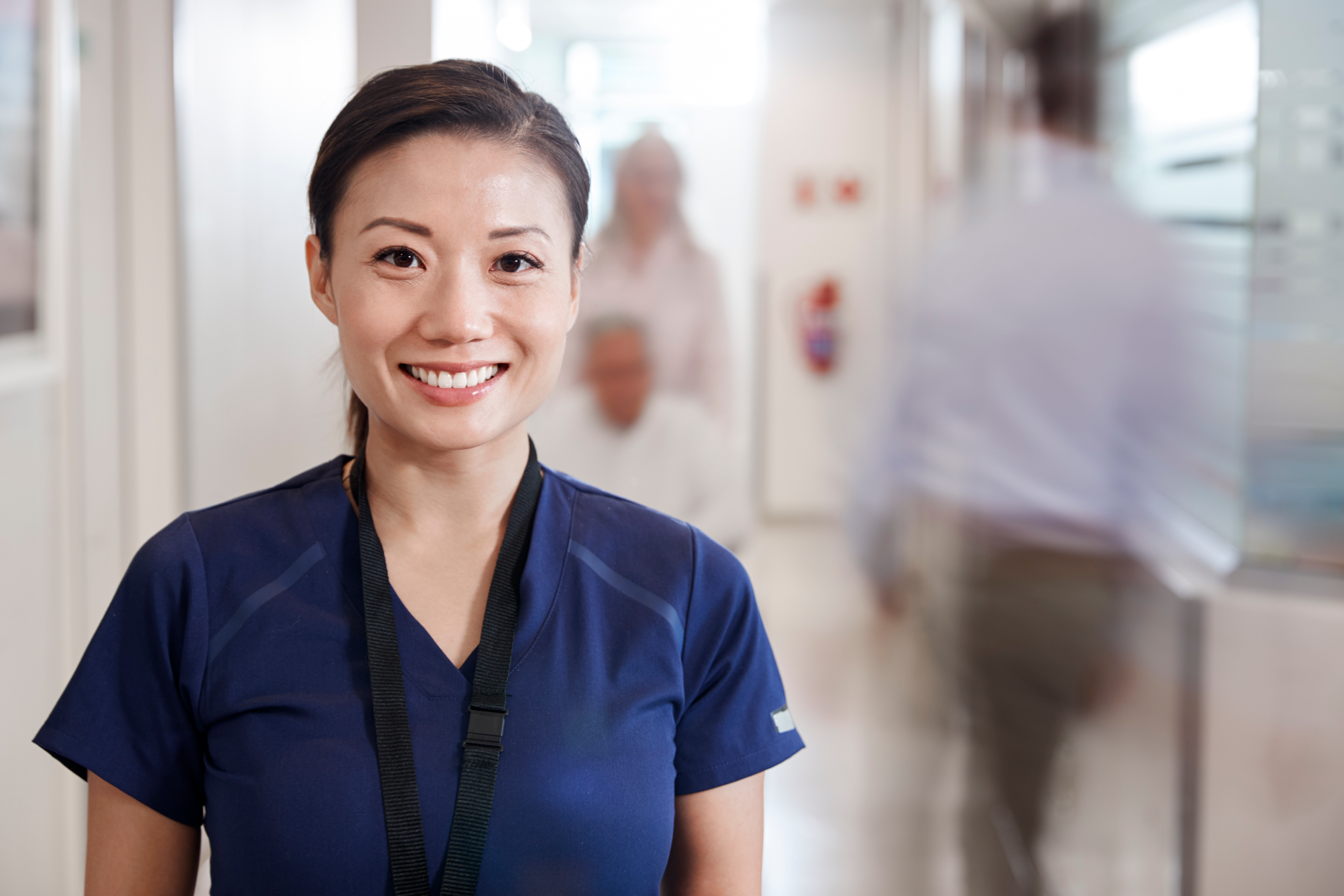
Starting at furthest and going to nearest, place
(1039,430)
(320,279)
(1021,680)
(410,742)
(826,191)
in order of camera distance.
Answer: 1. (826,191)
2. (1021,680)
3. (1039,430)
4. (320,279)
5. (410,742)

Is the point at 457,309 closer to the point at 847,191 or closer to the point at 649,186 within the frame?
the point at 649,186

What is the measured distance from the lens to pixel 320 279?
93cm

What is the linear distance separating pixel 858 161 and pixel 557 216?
Result: 4.53 m

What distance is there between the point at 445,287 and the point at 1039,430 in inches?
64.6

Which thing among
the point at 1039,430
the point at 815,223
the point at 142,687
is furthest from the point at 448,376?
the point at 815,223

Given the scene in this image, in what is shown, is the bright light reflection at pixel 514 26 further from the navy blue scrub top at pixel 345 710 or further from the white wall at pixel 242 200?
the navy blue scrub top at pixel 345 710

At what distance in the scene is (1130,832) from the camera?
2.04 metres

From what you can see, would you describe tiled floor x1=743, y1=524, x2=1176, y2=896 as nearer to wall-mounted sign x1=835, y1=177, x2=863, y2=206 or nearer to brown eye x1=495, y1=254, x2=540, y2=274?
brown eye x1=495, y1=254, x2=540, y2=274

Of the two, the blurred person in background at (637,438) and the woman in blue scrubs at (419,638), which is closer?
the woman in blue scrubs at (419,638)

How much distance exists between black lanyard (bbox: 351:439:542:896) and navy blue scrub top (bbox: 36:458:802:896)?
0.01m

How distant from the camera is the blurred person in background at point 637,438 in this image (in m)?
1.83

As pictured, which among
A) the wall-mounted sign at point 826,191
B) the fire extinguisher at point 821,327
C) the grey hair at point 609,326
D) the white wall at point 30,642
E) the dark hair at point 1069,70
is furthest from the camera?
the fire extinguisher at point 821,327

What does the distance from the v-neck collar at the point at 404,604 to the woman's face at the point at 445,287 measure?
0.11 m

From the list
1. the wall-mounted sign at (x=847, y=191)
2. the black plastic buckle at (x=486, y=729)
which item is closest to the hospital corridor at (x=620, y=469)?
the black plastic buckle at (x=486, y=729)
